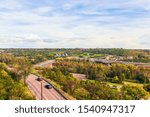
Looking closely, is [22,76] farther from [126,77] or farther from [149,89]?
[126,77]

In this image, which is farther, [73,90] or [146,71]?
[146,71]

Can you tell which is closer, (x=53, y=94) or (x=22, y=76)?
(x=53, y=94)

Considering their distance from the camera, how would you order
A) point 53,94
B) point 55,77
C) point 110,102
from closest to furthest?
point 110,102, point 53,94, point 55,77

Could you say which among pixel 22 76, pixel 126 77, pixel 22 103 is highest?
pixel 22 103

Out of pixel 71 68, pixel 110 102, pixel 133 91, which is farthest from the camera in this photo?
pixel 71 68

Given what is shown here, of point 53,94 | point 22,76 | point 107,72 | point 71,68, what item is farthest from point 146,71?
point 53,94

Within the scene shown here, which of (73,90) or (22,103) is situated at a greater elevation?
(22,103)

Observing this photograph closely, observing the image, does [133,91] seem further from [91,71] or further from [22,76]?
[91,71]

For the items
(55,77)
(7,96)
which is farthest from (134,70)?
(7,96)

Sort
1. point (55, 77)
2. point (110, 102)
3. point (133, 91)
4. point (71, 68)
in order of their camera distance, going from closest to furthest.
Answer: point (110, 102) < point (133, 91) < point (55, 77) < point (71, 68)
